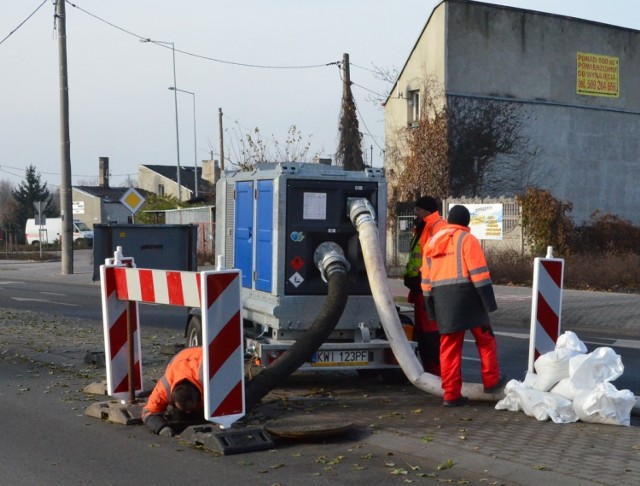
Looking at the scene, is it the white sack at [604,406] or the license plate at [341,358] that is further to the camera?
the license plate at [341,358]

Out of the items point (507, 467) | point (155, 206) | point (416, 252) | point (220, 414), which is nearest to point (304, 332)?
point (416, 252)

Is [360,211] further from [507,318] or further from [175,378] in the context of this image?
[507,318]

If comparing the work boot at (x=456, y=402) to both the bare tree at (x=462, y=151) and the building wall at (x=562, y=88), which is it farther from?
the building wall at (x=562, y=88)

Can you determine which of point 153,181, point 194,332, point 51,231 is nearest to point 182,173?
point 153,181

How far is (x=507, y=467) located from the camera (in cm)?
644

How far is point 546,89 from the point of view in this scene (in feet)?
134

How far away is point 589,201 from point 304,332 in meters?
34.5

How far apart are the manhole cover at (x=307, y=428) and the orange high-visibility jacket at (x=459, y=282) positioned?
1.57 meters

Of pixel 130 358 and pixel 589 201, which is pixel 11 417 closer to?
pixel 130 358

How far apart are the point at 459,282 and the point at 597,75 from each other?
36.2 meters

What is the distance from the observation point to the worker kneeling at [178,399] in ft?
25.5

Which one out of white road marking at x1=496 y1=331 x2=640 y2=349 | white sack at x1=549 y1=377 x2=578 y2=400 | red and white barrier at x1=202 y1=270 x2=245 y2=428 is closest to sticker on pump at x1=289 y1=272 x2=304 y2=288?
red and white barrier at x1=202 y1=270 x2=245 y2=428

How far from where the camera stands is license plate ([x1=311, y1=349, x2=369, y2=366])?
9.37 meters

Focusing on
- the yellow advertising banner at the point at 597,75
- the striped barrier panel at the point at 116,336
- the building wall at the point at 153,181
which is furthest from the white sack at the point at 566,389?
the building wall at the point at 153,181
